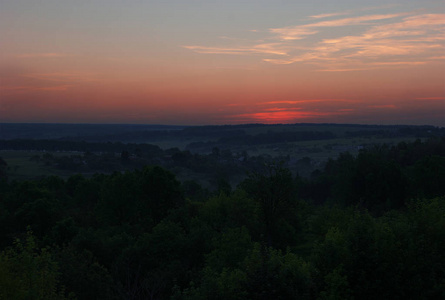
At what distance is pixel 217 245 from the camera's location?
36.4 metres

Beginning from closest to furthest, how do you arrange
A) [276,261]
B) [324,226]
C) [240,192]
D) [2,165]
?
[276,261]
[324,226]
[240,192]
[2,165]

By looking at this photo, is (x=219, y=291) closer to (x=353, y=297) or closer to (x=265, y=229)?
(x=353, y=297)

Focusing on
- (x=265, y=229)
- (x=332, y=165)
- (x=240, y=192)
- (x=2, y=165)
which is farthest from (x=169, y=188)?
(x=2, y=165)

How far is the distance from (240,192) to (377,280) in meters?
28.8

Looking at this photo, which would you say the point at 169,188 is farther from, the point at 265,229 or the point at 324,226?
the point at 324,226

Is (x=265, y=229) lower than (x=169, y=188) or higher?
lower

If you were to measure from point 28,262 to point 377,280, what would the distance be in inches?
882

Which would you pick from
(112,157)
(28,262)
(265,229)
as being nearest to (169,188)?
(265,229)

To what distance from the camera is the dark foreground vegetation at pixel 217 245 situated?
24281 millimetres

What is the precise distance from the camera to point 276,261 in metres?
24.4

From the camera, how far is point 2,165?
157 metres

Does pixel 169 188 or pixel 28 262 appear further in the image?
pixel 169 188

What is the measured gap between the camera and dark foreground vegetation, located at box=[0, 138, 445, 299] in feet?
79.7

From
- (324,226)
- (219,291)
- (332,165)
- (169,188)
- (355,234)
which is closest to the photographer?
(219,291)
